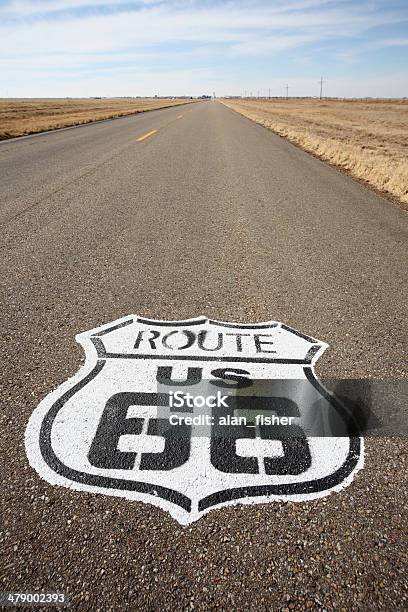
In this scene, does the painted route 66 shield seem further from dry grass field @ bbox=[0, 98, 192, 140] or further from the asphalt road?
dry grass field @ bbox=[0, 98, 192, 140]

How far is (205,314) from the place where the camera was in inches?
116

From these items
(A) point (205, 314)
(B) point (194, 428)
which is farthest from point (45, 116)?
(B) point (194, 428)

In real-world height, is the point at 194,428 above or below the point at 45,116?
below

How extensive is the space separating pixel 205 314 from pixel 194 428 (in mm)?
1168

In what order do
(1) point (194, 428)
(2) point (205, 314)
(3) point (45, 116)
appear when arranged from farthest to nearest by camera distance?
(3) point (45, 116) < (2) point (205, 314) < (1) point (194, 428)

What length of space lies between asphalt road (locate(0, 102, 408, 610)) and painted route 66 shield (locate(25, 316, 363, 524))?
7cm

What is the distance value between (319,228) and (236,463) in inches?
155

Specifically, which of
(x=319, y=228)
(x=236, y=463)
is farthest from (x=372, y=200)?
(x=236, y=463)

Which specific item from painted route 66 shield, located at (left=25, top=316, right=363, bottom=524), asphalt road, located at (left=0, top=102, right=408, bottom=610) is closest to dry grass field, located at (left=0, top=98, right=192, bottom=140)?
asphalt road, located at (left=0, top=102, right=408, bottom=610)

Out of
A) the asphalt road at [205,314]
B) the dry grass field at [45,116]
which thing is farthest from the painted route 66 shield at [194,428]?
the dry grass field at [45,116]

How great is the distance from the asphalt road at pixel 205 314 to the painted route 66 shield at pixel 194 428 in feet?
0.23

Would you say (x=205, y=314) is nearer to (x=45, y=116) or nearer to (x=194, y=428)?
(x=194, y=428)

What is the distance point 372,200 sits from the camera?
6.72m

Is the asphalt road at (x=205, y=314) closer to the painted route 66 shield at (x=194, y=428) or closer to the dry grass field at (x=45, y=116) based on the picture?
the painted route 66 shield at (x=194, y=428)
